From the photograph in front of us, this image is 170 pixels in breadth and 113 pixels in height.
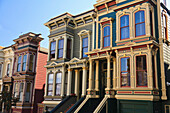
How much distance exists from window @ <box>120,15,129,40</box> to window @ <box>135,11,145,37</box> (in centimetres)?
85

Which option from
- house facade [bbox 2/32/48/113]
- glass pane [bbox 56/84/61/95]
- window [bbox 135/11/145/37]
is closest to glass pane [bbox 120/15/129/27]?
window [bbox 135/11/145/37]

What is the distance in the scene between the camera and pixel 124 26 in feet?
55.0

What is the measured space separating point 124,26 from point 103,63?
4.16 metres

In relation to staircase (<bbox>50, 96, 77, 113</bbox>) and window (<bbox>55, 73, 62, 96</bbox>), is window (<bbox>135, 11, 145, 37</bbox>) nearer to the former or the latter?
staircase (<bbox>50, 96, 77, 113</bbox>)

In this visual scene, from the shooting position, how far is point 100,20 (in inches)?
746

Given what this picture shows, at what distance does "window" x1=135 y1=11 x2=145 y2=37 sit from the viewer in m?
15.6

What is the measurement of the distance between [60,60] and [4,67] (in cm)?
1432

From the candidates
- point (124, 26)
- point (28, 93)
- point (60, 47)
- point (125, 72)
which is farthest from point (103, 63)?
point (28, 93)

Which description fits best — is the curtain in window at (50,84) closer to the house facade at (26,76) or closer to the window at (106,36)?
the house facade at (26,76)

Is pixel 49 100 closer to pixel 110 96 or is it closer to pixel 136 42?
pixel 110 96

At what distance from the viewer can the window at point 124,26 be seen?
1655cm

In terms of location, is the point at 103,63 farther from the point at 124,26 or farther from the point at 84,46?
the point at 124,26

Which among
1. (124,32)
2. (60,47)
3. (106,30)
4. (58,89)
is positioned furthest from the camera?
(60,47)

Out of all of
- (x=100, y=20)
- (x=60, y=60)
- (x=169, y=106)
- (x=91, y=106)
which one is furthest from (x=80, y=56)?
(x=169, y=106)
